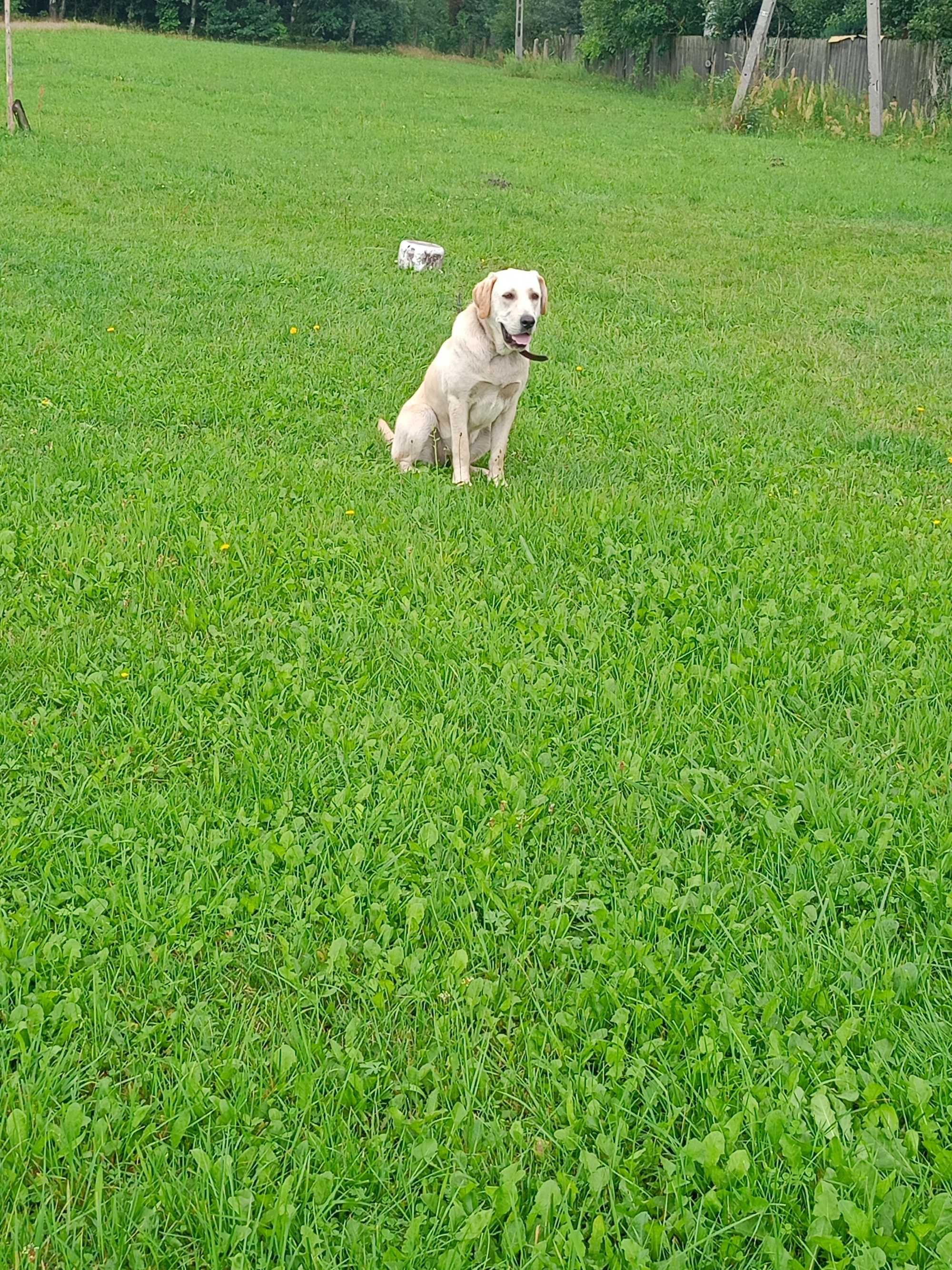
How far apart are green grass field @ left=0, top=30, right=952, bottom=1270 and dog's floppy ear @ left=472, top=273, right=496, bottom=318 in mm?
833

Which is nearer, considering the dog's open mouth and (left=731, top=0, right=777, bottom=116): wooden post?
the dog's open mouth

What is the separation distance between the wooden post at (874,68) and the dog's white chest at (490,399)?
19.8m

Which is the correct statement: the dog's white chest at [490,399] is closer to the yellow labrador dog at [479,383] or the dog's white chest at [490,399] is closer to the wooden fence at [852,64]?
the yellow labrador dog at [479,383]

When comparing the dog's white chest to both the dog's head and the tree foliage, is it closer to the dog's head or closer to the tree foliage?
the dog's head

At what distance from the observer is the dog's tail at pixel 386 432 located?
595cm

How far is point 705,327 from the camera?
8922 millimetres

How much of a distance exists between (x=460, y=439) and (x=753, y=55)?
22.5 m

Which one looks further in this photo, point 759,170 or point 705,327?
point 759,170

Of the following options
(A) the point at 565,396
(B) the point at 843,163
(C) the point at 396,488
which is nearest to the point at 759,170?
(B) the point at 843,163

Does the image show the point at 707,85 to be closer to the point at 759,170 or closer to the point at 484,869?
the point at 759,170

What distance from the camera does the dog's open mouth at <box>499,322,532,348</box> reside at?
524 centimetres

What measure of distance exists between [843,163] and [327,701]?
1908cm

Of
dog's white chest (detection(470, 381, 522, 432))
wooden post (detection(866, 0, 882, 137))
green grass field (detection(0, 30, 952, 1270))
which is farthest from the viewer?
wooden post (detection(866, 0, 882, 137))

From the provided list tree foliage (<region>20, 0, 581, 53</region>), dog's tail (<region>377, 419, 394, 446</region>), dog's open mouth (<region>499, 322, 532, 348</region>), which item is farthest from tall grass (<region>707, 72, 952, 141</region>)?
tree foliage (<region>20, 0, 581, 53</region>)
